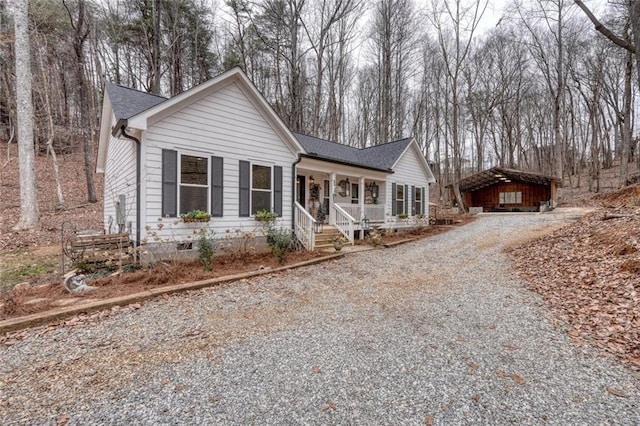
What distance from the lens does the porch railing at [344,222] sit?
32.9 feet

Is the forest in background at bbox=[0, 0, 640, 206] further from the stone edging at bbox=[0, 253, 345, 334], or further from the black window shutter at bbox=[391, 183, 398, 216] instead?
the stone edging at bbox=[0, 253, 345, 334]

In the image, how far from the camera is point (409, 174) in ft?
47.7

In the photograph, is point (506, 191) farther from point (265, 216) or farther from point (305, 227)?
point (265, 216)

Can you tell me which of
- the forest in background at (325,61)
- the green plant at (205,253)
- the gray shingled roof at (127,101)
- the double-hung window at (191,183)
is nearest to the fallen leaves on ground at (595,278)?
the green plant at (205,253)

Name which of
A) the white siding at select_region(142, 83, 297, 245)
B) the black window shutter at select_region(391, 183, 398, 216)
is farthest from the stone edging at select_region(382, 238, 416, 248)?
the white siding at select_region(142, 83, 297, 245)

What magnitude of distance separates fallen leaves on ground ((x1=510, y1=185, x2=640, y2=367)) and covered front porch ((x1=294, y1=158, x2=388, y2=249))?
5394 millimetres

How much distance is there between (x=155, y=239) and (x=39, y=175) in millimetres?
16774

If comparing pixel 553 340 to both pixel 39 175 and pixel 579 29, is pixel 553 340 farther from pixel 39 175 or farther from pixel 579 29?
pixel 579 29

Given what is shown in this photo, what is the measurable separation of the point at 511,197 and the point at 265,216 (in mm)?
24318

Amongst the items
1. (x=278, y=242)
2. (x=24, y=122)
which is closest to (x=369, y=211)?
(x=278, y=242)

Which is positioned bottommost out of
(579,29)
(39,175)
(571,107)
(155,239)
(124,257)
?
(124,257)

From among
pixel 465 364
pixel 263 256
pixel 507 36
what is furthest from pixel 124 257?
pixel 507 36

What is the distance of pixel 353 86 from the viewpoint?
2478 cm

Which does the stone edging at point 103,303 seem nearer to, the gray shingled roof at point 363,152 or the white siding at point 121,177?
the white siding at point 121,177
